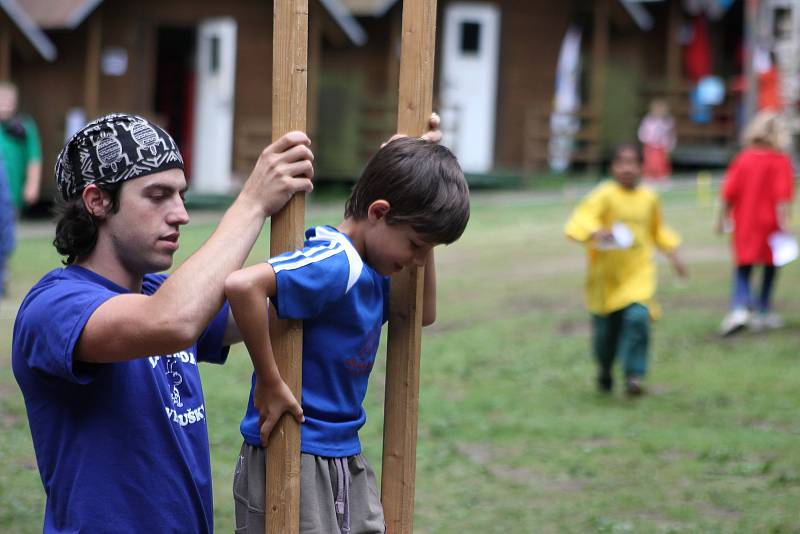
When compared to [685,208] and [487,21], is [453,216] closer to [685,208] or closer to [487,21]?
[685,208]

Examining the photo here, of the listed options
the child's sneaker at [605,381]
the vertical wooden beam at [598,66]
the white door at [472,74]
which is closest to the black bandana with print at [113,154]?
the child's sneaker at [605,381]

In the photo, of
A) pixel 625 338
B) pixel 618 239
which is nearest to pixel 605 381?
pixel 625 338

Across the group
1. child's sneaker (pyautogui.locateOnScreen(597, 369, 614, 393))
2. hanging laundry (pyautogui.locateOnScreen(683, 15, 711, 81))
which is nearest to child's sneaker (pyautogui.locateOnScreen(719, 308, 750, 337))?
child's sneaker (pyautogui.locateOnScreen(597, 369, 614, 393))

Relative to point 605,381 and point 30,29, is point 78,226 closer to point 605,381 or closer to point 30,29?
point 605,381

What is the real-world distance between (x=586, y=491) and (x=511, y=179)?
17413mm

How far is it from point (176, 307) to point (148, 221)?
0.29 m

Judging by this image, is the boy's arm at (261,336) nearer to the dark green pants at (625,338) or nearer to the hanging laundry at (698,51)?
the dark green pants at (625,338)

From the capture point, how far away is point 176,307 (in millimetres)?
2801

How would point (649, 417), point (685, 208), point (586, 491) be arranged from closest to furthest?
point (586, 491)
point (649, 417)
point (685, 208)

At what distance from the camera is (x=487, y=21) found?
25156 mm

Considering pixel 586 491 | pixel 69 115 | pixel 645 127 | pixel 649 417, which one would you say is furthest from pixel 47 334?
pixel 645 127

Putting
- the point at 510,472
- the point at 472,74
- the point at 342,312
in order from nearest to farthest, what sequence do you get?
the point at 342,312, the point at 510,472, the point at 472,74

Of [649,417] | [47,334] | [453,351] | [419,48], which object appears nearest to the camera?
[47,334]

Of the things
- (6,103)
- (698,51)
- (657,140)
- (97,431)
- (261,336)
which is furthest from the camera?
(698,51)
